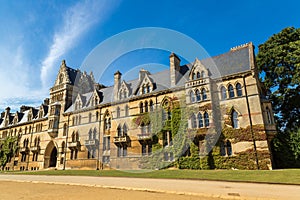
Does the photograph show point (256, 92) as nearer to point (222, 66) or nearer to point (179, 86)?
point (222, 66)

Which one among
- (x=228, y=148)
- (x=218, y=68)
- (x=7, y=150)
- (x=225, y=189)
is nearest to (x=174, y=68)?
(x=218, y=68)

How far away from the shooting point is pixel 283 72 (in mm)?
29281

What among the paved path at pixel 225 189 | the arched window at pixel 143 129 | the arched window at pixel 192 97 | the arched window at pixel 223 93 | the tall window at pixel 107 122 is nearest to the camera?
the paved path at pixel 225 189

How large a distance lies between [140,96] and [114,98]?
5.99 m

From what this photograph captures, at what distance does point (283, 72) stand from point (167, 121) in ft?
61.0

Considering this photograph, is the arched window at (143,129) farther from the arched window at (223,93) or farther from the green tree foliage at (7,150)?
the green tree foliage at (7,150)

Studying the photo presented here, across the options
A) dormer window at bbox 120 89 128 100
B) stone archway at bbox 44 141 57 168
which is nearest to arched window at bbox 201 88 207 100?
dormer window at bbox 120 89 128 100

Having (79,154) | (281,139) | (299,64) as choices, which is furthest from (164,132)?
(299,64)

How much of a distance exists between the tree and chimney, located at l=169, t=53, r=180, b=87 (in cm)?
1350

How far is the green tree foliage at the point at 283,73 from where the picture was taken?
27453 mm

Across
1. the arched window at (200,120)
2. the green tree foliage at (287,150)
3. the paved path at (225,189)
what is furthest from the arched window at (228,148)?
the paved path at (225,189)

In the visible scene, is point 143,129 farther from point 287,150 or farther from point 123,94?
point 287,150

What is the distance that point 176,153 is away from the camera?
80.9ft

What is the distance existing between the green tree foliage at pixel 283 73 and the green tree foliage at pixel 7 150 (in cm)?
5227
